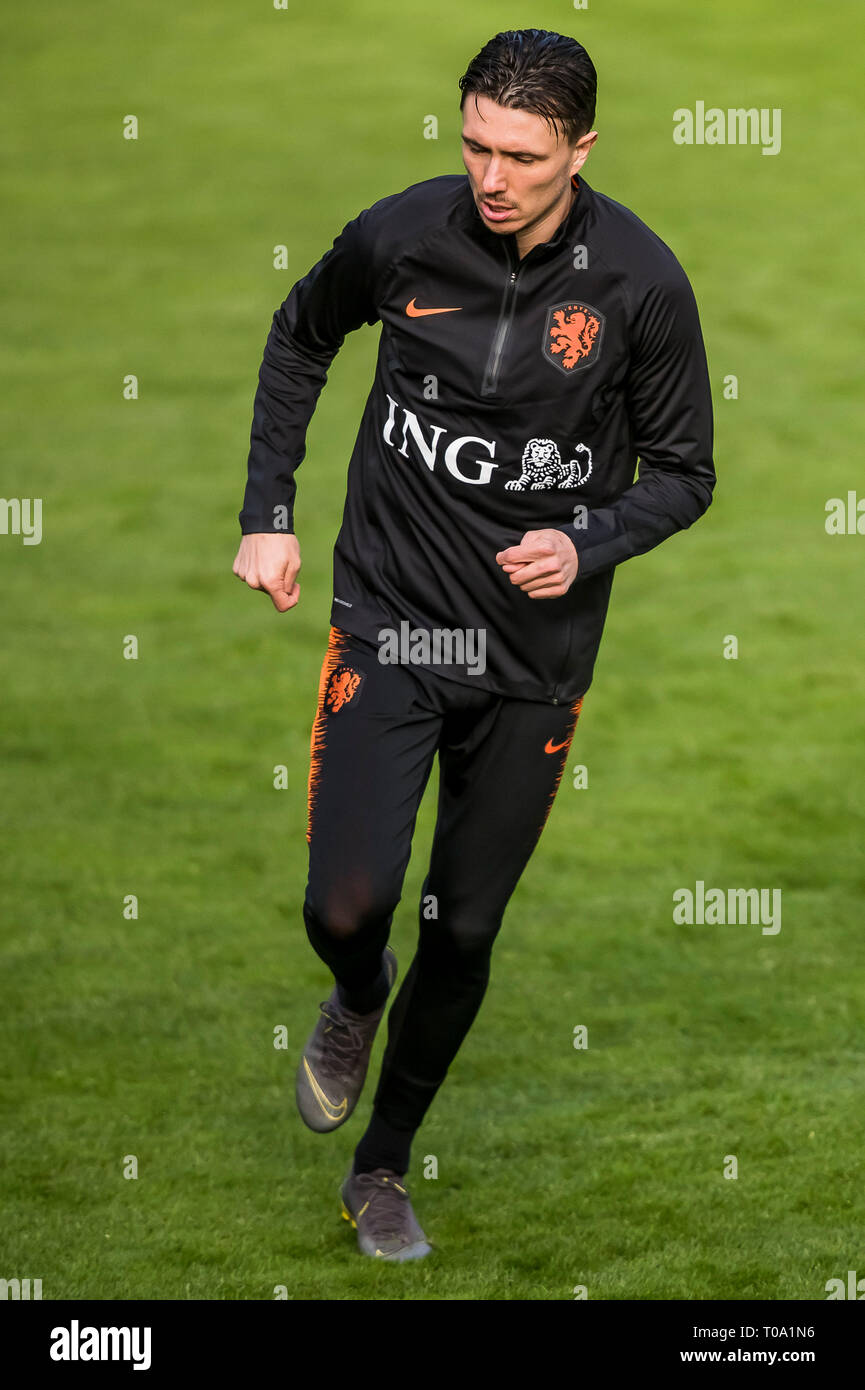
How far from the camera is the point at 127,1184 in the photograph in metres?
4.15

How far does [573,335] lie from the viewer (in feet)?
10.4

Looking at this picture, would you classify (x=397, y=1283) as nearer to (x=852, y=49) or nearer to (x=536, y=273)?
(x=536, y=273)

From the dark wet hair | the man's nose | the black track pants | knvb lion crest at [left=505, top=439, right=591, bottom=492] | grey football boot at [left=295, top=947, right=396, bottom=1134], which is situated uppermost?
the dark wet hair

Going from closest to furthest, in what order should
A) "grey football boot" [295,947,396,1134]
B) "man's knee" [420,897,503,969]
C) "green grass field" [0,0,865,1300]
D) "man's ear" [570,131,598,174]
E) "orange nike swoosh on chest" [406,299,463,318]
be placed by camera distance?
"man's ear" [570,131,598,174] → "orange nike swoosh on chest" [406,299,463,318] → "man's knee" [420,897,503,969] → "grey football boot" [295,947,396,1134] → "green grass field" [0,0,865,1300]

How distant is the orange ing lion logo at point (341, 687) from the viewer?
3410 millimetres

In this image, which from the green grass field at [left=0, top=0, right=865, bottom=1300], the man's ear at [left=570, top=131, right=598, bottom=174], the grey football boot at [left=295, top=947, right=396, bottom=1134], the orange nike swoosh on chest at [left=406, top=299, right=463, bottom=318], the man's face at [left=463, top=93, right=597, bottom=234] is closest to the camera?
the man's face at [left=463, top=93, right=597, bottom=234]

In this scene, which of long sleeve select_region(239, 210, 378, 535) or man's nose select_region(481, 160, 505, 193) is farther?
long sleeve select_region(239, 210, 378, 535)

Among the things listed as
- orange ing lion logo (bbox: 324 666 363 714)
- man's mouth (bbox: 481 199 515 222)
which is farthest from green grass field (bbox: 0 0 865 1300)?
man's mouth (bbox: 481 199 515 222)

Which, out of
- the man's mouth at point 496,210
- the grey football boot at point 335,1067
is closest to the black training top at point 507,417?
the man's mouth at point 496,210

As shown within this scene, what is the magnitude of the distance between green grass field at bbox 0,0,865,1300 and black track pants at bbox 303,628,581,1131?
727mm

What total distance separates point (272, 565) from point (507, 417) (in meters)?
0.52

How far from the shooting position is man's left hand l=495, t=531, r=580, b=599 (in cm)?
303

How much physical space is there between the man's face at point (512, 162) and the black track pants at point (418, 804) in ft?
2.72

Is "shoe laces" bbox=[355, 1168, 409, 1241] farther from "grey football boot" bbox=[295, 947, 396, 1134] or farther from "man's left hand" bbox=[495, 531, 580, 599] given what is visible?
"man's left hand" bbox=[495, 531, 580, 599]
